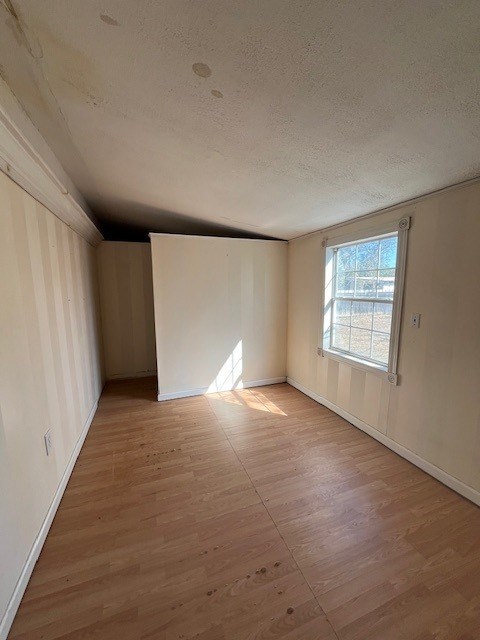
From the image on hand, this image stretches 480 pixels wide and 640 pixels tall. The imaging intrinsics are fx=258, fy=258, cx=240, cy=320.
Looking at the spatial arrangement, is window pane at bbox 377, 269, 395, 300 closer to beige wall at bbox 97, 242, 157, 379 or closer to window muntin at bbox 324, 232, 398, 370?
window muntin at bbox 324, 232, 398, 370

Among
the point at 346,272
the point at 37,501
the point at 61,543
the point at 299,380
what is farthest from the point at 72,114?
the point at 299,380

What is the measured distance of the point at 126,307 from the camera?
4145 millimetres

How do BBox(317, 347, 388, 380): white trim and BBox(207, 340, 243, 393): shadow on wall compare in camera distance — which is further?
BBox(207, 340, 243, 393): shadow on wall

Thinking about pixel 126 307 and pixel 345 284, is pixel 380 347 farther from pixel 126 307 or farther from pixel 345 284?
pixel 126 307

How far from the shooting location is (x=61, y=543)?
1452 millimetres

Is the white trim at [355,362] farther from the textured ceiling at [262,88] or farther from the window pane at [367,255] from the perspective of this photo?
the textured ceiling at [262,88]

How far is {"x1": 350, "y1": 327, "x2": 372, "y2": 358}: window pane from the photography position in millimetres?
2580

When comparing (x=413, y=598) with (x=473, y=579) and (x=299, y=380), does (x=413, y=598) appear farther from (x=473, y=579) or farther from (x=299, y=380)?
(x=299, y=380)

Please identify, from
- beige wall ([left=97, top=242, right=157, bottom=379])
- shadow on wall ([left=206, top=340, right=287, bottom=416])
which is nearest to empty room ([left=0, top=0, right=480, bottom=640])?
shadow on wall ([left=206, top=340, right=287, bottom=416])

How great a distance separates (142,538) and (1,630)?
598 millimetres

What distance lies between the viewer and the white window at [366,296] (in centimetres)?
221

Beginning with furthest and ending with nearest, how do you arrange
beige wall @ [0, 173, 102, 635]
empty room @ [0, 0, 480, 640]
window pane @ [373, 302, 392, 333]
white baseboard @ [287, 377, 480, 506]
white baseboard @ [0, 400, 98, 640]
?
window pane @ [373, 302, 392, 333]
white baseboard @ [287, 377, 480, 506]
beige wall @ [0, 173, 102, 635]
white baseboard @ [0, 400, 98, 640]
empty room @ [0, 0, 480, 640]

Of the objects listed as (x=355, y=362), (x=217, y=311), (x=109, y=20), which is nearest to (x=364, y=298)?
(x=355, y=362)

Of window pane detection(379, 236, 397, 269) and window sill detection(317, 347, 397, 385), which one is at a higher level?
window pane detection(379, 236, 397, 269)
